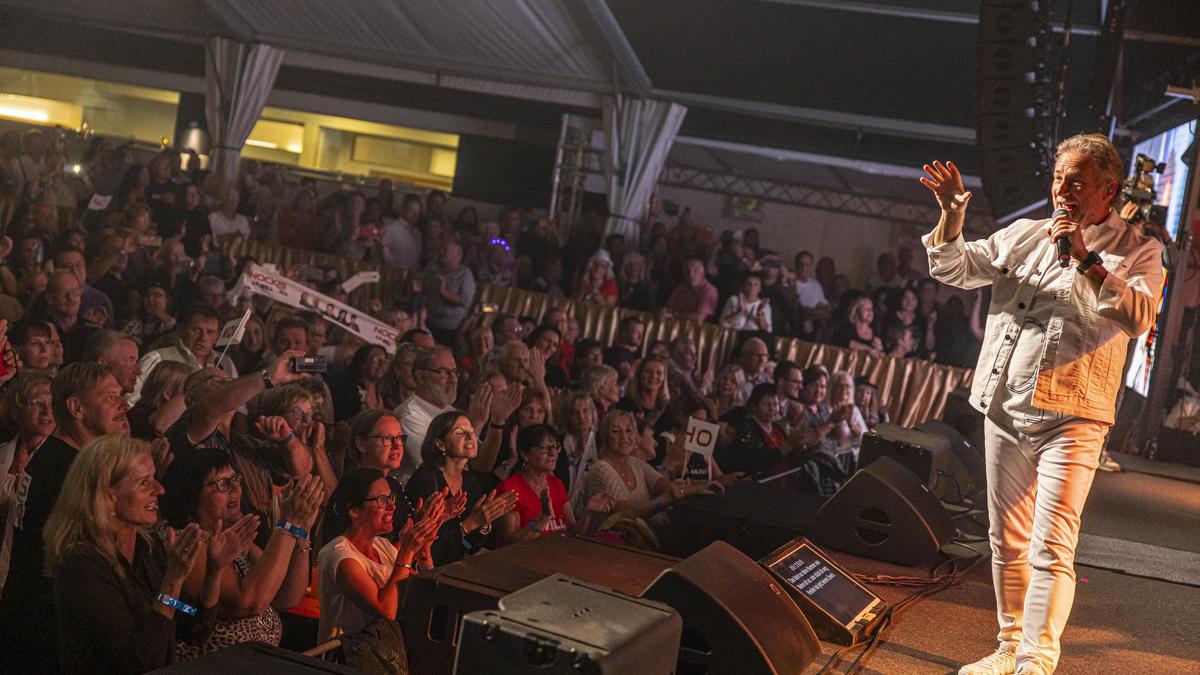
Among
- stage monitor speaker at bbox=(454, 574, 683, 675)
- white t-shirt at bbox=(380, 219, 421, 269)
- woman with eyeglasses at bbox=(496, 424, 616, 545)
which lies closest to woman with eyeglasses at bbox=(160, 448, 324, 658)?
woman with eyeglasses at bbox=(496, 424, 616, 545)

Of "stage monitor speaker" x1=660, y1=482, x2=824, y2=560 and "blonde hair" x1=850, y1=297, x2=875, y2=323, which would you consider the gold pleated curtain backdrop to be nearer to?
"blonde hair" x1=850, y1=297, x2=875, y2=323

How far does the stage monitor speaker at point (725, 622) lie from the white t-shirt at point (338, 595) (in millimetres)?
1084

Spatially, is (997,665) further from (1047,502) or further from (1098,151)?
(1098,151)

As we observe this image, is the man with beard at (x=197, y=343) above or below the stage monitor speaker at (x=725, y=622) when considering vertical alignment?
above

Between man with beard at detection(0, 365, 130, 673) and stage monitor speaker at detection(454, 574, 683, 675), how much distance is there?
1.82m

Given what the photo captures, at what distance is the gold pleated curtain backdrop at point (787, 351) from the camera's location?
9.20 meters

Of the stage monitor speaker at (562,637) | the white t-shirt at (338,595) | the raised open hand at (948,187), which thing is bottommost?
the white t-shirt at (338,595)

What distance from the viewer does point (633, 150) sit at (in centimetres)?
1185

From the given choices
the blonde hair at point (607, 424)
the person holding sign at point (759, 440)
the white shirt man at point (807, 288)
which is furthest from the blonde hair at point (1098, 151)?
the white shirt man at point (807, 288)

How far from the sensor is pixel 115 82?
16875mm

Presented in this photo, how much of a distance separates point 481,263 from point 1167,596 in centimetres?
694

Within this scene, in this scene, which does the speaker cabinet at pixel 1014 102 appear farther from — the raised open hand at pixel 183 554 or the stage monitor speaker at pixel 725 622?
the raised open hand at pixel 183 554

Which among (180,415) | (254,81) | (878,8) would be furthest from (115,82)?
(180,415)

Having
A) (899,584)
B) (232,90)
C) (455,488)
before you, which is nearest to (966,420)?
(899,584)
